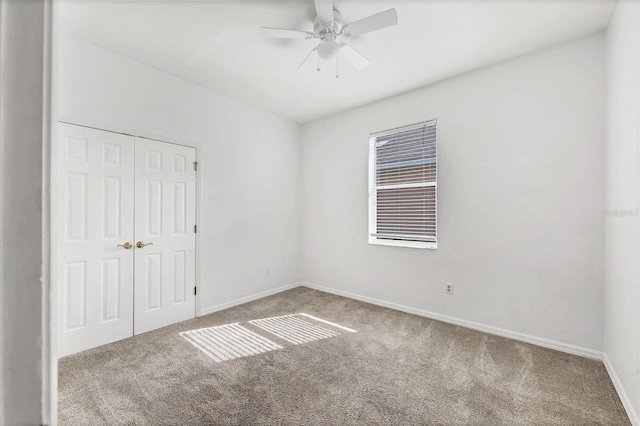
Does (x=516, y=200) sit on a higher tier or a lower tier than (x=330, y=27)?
lower

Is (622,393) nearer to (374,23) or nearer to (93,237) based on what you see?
(374,23)

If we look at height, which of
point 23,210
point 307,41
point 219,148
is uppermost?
point 307,41

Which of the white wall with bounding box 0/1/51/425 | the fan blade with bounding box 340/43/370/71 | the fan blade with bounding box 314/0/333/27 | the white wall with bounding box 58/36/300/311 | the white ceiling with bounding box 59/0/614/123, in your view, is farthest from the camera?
the white wall with bounding box 58/36/300/311

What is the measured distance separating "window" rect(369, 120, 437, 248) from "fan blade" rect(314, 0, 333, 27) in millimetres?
1821

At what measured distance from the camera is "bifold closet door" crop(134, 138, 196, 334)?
9.74ft

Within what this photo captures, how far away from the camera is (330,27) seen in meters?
2.25

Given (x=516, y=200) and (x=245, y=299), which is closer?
(x=516, y=200)

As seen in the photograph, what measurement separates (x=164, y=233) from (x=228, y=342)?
4.64 ft

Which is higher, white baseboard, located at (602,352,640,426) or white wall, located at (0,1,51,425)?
white wall, located at (0,1,51,425)

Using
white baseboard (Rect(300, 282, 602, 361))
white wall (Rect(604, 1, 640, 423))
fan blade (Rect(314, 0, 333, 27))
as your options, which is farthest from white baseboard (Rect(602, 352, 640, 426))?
fan blade (Rect(314, 0, 333, 27))

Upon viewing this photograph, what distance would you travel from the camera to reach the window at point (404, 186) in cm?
346

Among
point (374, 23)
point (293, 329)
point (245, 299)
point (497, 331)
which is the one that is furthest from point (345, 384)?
point (374, 23)

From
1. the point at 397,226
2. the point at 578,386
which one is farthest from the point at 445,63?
the point at 578,386

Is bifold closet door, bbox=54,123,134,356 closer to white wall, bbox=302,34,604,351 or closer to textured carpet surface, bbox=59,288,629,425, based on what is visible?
textured carpet surface, bbox=59,288,629,425
